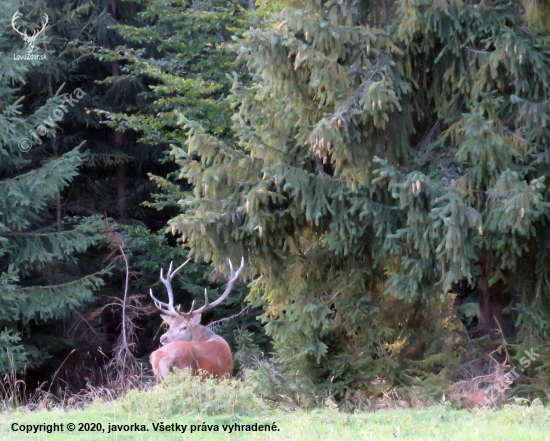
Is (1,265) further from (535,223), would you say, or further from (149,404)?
(535,223)

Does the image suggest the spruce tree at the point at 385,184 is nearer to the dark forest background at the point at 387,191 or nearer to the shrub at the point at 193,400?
the dark forest background at the point at 387,191

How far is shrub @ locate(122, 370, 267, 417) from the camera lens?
581 centimetres

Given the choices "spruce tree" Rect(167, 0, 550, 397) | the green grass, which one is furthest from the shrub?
"spruce tree" Rect(167, 0, 550, 397)

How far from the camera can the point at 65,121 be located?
16391 millimetres

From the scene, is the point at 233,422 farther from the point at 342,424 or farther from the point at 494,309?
the point at 494,309

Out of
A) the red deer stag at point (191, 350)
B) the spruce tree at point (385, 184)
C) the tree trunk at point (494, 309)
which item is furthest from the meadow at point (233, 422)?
the tree trunk at point (494, 309)

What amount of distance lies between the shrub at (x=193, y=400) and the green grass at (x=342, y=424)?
13cm

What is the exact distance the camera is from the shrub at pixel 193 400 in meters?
5.81

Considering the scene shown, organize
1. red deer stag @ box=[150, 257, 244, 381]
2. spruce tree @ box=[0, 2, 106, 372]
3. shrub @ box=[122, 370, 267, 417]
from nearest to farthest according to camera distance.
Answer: shrub @ box=[122, 370, 267, 417] < red deer stag @ box=[150, 257, 244, 381] < spruce tree @ box=[0, 2, 106, 372]

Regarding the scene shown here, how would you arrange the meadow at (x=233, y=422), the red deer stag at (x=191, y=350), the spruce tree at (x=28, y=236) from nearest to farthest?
1. the meadow at (x=233, y=422)
2. the red deer stag at (x=191, y=350)
3. the spruce tree at (x=28, y=236)

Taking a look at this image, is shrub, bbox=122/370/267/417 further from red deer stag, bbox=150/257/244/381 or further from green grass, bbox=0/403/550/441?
red deer stag, bbox=150/257/244/381

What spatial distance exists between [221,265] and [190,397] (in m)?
2.31

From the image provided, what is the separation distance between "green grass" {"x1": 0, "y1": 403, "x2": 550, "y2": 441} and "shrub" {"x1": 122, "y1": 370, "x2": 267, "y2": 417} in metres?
0.13

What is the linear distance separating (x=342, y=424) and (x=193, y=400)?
1441mm
